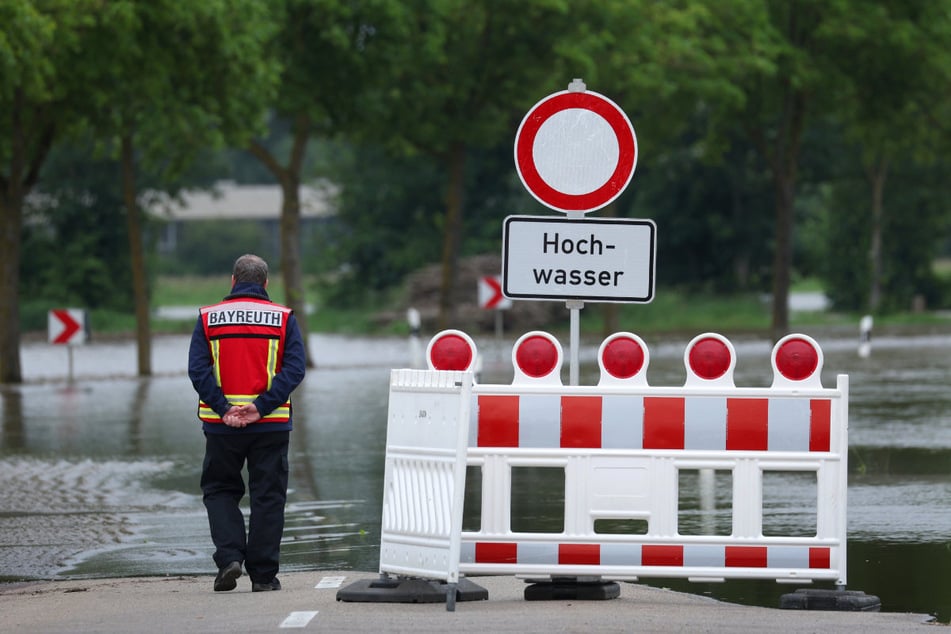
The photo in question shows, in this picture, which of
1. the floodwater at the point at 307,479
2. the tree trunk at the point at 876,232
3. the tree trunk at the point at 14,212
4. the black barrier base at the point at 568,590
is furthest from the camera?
the tree trunk at the point at 876,232

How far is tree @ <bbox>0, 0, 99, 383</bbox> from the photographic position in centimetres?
2273

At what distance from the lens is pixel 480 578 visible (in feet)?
31.3

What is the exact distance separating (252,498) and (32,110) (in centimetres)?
1927

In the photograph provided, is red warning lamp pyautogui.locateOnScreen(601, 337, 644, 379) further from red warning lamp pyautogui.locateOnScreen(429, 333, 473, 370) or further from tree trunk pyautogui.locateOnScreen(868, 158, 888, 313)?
tree trunk pyautogui.locateOnScreen(868, 158, 888, 313)

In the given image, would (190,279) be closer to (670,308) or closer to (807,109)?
(670,308)

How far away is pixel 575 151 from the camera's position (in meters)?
8.64

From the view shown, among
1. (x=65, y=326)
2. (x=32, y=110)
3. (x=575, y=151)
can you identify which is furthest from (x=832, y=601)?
(x=32, y=110)

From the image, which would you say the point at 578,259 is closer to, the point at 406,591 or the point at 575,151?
the point at 575,151

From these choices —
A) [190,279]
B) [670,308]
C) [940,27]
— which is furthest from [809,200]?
[940,27]

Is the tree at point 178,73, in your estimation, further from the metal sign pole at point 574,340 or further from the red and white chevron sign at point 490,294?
the metal sign pole at point 574,340

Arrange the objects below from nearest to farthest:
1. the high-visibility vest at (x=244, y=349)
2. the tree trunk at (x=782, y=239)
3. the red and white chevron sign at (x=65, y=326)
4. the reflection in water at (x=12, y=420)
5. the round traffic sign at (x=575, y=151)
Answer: the round traffic sign at (x=575, y=151)
the high-visibility vest at (x=244, y=349)
the reflection in water at (x=12, y=420)
the red and white chevron sign at (x=65, y=326)
the tree trunk at (x=782, y=239)

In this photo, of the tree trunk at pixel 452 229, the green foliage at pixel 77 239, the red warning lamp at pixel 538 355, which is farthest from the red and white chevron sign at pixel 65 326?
the green foliage at pixel 77 239

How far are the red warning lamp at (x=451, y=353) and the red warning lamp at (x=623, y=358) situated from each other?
24.9 inches

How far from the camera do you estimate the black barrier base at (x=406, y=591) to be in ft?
26.0
